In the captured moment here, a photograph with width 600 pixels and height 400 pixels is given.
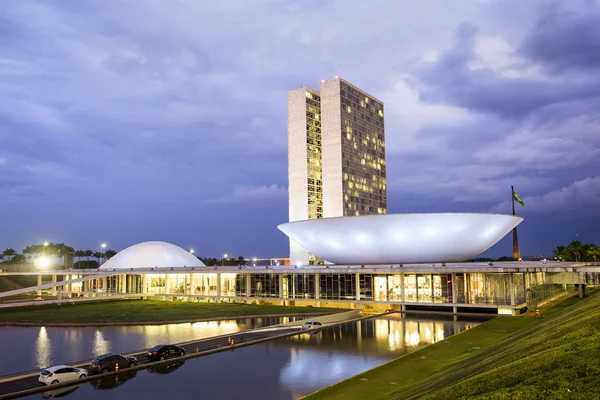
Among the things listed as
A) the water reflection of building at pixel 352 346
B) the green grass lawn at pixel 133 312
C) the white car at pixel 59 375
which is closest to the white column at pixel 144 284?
the green grass lawn at pixel 133 312

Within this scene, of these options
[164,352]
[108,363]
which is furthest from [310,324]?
[108,363]

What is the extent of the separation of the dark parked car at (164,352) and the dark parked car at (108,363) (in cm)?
147

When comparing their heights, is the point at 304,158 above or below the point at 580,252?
above

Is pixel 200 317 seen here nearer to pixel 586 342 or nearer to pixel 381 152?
pixel 586 342

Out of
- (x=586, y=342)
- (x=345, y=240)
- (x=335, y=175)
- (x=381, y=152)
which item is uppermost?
(x=381, y=152)

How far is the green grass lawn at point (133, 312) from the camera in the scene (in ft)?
154

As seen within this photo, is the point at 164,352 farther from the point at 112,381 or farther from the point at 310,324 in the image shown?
the point at 310,324

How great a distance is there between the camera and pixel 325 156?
11356 centimetres

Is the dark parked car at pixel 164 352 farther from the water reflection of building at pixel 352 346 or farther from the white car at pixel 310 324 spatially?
the white car at pixel 310 324

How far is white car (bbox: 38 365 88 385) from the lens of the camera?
22797 mm

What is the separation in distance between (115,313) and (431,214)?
3674cm

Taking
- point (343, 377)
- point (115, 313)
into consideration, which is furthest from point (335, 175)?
point (343, 377)

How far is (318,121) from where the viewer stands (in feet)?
384

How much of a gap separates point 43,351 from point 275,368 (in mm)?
17414
